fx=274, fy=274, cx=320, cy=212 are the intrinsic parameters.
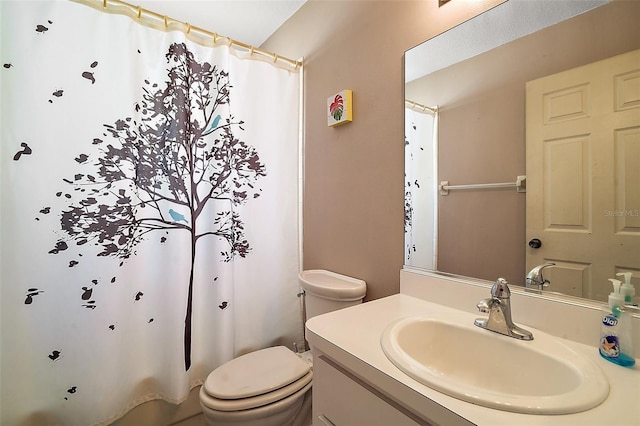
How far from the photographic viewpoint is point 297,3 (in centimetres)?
166

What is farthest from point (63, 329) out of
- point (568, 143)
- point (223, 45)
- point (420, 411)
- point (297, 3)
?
point (297, 3)

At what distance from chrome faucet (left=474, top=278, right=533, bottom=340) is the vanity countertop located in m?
0.08

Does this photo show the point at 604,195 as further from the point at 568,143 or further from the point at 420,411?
the point at 420,411

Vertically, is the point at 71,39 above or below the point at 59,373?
above

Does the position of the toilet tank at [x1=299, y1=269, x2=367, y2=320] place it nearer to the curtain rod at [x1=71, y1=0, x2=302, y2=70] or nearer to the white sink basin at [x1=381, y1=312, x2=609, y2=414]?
the white sink basin at [x1=381, y1=312, x2=609, y2=414]

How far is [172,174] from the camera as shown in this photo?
4.37ft

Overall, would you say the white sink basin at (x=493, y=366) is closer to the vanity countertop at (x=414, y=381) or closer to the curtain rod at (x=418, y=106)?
the vanity countertop at (x=414, y=381)

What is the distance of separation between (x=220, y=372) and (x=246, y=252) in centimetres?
59

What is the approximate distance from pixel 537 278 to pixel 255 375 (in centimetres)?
110

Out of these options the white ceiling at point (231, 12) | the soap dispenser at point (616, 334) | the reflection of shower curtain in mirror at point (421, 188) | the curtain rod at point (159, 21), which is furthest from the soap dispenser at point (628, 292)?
the white ceiling at point (231, 12)

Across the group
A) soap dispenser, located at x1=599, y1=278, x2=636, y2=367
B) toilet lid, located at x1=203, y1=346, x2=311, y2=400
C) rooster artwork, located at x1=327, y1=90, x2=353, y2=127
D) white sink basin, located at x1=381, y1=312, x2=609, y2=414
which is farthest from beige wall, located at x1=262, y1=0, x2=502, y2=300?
soap dispenser, located at x1=599, y1=278, x2=636, y2=367

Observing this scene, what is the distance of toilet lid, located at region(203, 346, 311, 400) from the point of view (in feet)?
3.53

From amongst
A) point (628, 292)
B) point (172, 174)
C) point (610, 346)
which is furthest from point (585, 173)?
point (172, 174)

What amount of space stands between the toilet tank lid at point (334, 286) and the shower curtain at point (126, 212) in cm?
34
